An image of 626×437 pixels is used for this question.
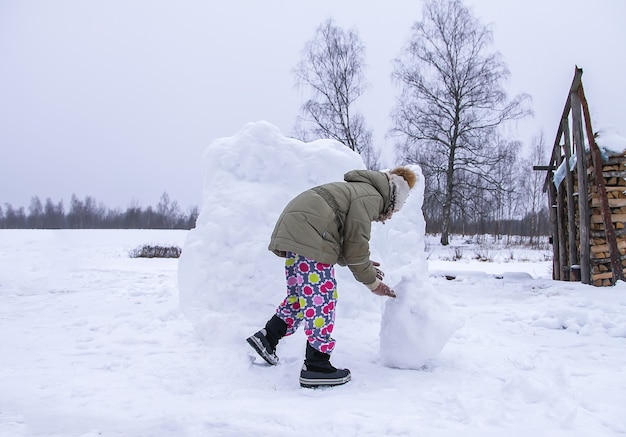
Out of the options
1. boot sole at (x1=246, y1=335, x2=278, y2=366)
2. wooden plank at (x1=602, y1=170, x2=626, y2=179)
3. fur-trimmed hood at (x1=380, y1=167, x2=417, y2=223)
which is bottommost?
boot sole at (x1=246, y1=335, x2=278, y2=366)

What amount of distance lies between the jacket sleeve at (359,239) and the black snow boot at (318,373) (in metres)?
0.48

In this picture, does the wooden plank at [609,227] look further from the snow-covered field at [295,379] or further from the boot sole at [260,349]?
the boot sole at [260,349]

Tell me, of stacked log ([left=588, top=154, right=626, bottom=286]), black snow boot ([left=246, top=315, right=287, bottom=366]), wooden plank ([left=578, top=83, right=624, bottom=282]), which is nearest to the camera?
black snow boot ([left=246, top=315, right=287, bottom=366])

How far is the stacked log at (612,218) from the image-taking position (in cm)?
569

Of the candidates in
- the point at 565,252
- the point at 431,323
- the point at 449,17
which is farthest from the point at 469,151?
the point at 431,323

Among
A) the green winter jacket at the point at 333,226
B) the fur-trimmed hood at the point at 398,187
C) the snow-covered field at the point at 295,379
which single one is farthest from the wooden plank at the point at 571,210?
the green winter jacket at the point at 333,226

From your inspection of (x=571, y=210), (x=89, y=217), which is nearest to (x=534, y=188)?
(x=571, y=210)

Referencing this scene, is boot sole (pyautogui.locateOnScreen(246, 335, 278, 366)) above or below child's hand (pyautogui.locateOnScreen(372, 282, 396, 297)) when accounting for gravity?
below

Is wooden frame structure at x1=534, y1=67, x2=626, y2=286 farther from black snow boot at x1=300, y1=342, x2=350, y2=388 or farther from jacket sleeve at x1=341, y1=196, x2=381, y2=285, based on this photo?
black snow boot at x1=300, y1=342, x2=350, y2=388

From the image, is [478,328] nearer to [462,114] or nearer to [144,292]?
[144,292]

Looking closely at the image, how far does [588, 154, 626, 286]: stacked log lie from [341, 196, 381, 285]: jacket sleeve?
4.61m

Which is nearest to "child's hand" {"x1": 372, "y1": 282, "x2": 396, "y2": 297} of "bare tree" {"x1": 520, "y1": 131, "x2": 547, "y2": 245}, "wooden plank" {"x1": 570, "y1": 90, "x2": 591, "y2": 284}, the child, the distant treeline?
the child

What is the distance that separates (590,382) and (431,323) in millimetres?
866

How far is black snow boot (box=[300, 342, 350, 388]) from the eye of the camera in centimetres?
237
